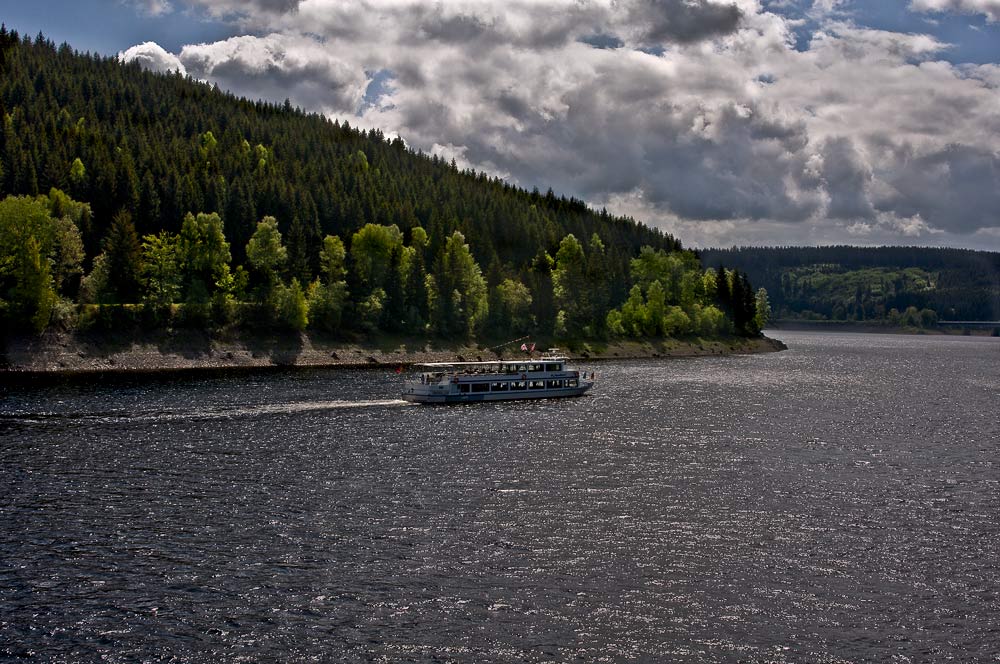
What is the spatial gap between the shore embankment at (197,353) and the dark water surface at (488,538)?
5038 centimetres

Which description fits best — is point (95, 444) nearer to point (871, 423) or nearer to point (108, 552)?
point (108, 552)

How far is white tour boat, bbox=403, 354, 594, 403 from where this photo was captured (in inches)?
4717

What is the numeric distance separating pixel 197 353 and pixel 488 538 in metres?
126

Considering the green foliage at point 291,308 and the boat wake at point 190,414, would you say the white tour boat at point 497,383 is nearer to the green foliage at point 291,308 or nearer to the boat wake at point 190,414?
the boat wake at point 190,414

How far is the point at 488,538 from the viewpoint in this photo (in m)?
51.8

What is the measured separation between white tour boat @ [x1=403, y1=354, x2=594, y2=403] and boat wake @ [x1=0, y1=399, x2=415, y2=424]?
892cm

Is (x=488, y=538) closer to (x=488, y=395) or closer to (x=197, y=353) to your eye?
(x=488, y=395)

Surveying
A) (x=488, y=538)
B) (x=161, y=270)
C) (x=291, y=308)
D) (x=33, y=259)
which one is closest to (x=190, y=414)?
(x=488, y=538)

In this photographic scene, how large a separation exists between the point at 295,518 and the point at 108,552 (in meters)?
12.0

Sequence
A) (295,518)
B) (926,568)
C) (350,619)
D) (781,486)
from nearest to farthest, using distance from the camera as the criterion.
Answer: (350,619)
(926,568)
(295,518)
(781,486)

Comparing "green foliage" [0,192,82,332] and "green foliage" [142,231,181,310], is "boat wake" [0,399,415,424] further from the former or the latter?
"green foliage" [142,231,181,310]

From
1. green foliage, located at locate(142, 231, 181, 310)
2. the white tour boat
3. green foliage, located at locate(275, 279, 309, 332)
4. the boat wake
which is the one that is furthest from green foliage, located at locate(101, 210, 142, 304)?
the boat wake

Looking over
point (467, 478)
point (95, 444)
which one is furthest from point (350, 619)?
point (95, 444)

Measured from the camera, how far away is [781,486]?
67.6 m
